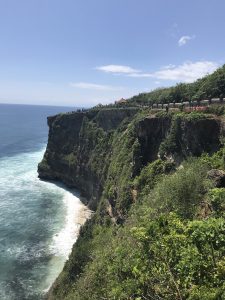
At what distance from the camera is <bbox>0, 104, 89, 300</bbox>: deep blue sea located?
5428 cm

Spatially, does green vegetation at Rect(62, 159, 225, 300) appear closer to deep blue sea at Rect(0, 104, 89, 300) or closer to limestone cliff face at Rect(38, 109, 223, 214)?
limestone cliff face at Rect(38, 109, 223, 214)

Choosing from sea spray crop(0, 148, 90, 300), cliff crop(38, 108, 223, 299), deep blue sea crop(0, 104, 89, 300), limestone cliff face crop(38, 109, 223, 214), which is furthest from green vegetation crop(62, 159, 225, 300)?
sea spray crop(0, 148, 90, 300)

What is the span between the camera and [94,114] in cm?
11156

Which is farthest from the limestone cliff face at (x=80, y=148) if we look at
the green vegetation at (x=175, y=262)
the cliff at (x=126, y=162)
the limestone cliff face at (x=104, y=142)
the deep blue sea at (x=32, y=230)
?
the green vegetation at (x=175, y=262)

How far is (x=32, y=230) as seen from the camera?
237 feet

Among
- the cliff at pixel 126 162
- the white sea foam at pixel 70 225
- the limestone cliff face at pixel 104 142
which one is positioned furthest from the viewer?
the white sea foam at pixel 70 225

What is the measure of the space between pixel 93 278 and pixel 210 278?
22.2m

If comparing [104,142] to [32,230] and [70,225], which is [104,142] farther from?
[32,230]

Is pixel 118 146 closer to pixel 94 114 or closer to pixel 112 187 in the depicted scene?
pixel 112 187

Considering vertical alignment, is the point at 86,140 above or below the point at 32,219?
above

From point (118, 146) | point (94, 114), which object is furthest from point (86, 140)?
point (118, 146)

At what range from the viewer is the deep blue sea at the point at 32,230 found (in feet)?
178

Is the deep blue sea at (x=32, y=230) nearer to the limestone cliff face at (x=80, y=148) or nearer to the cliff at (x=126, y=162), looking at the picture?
the limestone cliff face at (x=80, y=148)

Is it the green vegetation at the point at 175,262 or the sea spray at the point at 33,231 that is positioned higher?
the green vegetation at the point at 175,262
